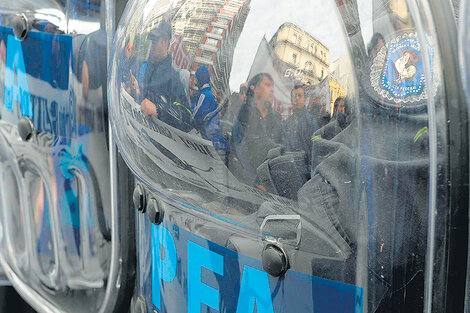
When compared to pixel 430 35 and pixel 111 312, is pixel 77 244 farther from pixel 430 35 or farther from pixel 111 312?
pixel 430 35

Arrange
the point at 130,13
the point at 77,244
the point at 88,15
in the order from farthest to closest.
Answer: the point at 77,244 < the point at 88,15 < the point at 130,13

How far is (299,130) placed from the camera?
1.02 metres

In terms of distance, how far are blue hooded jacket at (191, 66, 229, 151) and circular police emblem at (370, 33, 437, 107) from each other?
0.83 ft

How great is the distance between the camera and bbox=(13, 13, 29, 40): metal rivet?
74.3 inches

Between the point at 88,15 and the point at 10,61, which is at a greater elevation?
the point at 88,15

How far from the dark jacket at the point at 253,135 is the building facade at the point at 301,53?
7 centimetres

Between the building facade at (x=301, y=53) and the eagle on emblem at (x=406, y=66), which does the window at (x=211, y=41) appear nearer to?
the building facade at (x=301, y=53)

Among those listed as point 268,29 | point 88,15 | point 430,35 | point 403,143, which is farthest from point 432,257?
point 88,15

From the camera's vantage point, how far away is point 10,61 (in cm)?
197

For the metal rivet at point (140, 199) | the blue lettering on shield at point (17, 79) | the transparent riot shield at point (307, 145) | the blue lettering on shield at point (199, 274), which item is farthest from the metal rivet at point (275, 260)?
the blue lettering on shield at point (17, 79)

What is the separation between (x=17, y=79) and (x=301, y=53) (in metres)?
1.14

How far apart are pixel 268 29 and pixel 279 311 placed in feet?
1.31


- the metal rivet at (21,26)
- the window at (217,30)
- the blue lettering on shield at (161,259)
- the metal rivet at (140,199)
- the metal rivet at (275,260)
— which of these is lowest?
the blue lettering on shield at (161,259)

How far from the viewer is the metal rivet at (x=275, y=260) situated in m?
1.08
